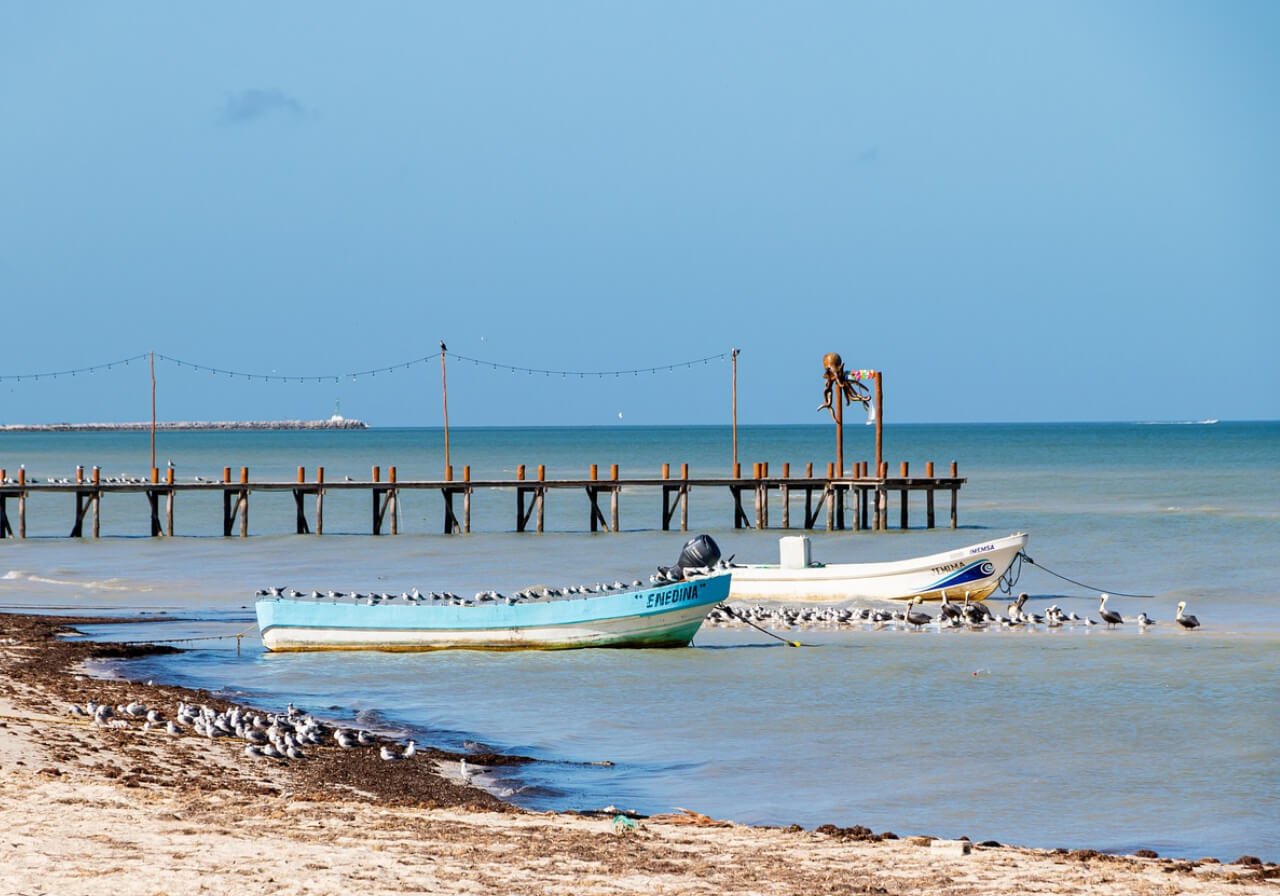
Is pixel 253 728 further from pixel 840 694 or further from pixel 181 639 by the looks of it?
pixel 181 639

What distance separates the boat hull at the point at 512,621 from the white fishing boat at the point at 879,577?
677 cm

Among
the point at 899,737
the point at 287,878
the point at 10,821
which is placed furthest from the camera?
the point at 899,737

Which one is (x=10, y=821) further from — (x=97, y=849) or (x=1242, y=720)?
(x=1242, y=720)

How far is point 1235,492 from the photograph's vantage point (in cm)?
7506

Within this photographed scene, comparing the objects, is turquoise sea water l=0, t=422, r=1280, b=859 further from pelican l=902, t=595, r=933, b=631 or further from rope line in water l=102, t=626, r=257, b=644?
pelican l=902, t=595, r=933, b=631

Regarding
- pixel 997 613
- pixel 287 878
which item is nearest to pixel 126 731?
pixel 287 878

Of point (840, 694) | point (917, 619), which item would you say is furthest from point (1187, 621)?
point (840, 694)

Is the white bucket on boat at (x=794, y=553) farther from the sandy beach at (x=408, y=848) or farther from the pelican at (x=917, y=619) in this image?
the sandy beach at (x=408, y=848)

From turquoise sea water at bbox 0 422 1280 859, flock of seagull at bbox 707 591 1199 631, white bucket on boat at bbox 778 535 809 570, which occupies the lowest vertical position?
turquoise sea water at bbox 0 422 1280 859

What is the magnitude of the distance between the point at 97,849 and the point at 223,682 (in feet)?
35.6

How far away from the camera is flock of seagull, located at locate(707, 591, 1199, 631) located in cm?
2641

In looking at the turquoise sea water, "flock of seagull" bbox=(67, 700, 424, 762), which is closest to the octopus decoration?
the turquoise sea water

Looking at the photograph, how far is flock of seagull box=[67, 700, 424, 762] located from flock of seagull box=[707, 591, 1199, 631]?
11456 mm

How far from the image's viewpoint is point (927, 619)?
26500mm
